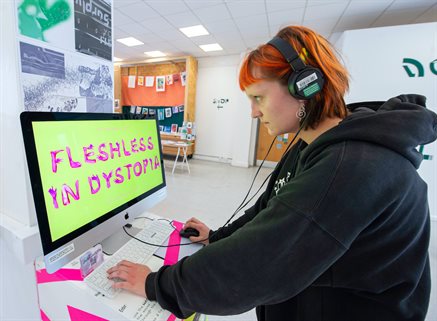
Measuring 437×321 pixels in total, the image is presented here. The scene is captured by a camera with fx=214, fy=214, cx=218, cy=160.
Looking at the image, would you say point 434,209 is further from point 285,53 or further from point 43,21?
point 43,21

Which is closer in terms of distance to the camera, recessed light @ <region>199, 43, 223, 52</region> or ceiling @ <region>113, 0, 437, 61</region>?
ceiling @ <region>113, 0, 437, 61</region>

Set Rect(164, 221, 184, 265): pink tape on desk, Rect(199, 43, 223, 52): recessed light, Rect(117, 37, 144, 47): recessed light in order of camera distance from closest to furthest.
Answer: Rect(164, 221, 184, 265): pink tape on desk → Rect(117, 37, 144, 47): recessed light → Rect(199, 43, 223, 52): recessed light

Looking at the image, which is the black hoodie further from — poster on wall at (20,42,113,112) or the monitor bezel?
poster on wall at (20,42,113,112)

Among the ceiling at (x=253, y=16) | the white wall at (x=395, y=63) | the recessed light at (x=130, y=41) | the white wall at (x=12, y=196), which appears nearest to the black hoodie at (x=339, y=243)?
the white wall at (x=12, y=196)

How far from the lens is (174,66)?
233 inches

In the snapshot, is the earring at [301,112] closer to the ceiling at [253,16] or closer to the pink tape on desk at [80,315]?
the pink tape on desk at [80,315]

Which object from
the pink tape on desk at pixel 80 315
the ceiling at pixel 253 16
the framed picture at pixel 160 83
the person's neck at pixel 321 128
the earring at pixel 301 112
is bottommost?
the pink tape on desk at pixel 80 315

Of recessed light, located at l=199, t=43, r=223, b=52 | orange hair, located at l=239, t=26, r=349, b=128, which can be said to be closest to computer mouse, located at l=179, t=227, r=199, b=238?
orange hair, located at l=239, t=26, r=349, b=128

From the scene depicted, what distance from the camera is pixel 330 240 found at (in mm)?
357

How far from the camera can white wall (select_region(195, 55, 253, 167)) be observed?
5.54 metres

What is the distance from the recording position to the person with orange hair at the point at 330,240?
0.36 metres

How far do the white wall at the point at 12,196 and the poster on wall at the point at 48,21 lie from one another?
0.09ft

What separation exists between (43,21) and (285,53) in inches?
28.7

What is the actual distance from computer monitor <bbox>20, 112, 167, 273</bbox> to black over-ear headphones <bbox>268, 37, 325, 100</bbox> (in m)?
0.55
